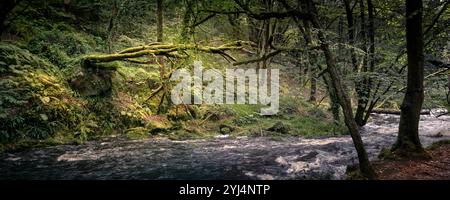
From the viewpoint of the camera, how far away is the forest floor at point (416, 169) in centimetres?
752

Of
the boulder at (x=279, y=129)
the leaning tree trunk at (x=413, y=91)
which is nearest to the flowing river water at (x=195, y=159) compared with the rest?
the leaning tree trunk at (x=413, y=91)

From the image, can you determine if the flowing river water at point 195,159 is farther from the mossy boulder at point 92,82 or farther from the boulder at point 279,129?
the mossy boulder at point 92,82

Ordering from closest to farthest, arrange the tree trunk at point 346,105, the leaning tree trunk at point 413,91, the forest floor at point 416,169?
the tree trunk at point 346,105, the forest floor at point 416,169, the leaning tree trunk at point 413,91

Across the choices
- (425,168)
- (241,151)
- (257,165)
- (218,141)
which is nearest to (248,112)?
(218,141)

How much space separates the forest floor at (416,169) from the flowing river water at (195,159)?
3.01 feet

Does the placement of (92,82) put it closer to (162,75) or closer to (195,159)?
(162,75)

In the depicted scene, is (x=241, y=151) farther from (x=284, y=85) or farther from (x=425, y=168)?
(x=284, y=85)

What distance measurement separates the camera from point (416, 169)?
800 centimetres

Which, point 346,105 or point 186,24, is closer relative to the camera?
point 346,105

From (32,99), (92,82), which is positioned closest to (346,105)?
(32,99)

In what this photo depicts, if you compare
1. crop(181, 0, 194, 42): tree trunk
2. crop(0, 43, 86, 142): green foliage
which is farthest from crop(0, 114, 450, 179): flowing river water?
crop(181, 0, 194, 42): tree trunk

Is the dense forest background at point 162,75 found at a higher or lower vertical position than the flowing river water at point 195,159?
higher

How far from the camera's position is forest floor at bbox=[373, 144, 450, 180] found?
752 centimetres

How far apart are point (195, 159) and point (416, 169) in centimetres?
524
